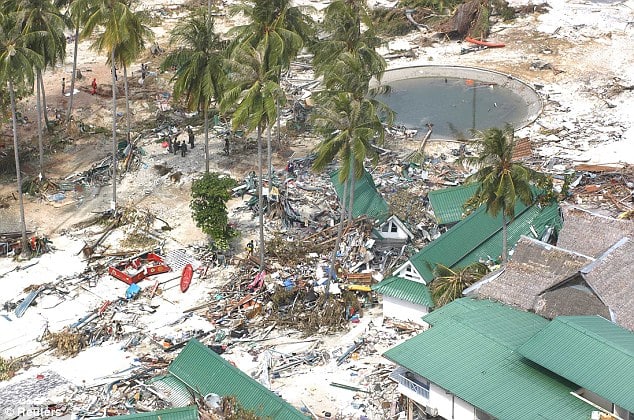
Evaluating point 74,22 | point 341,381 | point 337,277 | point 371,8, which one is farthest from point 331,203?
point 371,8

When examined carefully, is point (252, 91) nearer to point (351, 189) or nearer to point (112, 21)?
point (351, 189)

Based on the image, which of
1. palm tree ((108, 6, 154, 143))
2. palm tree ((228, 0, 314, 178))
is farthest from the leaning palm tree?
palm tree ((108, 6, 154, 143))

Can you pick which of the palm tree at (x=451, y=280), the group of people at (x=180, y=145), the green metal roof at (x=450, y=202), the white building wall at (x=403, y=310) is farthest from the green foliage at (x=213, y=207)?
the group of people at (x=180, y=145)

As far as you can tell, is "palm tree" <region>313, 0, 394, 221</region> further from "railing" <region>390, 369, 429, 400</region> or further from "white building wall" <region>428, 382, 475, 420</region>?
"white building wall" <region>428, 382, 475, 420</region>

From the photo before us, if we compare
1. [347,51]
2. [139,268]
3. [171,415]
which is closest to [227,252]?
[139,268]

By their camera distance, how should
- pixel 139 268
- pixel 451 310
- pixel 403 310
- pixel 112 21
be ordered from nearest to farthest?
pixel 451 310
pixel 403 310
pixel 139 268
pixel 112 21

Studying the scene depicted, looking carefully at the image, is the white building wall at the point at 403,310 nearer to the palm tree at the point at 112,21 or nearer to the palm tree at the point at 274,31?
the palm tree at the point at 274,31

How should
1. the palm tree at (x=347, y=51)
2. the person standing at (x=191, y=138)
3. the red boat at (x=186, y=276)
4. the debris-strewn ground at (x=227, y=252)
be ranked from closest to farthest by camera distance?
the debris-strewn ground at (x=227, y=252) → the red boat at (x=186, y=276) → the palm tree at (x=347, y=51) → the person standing at (x=191, y=138)
